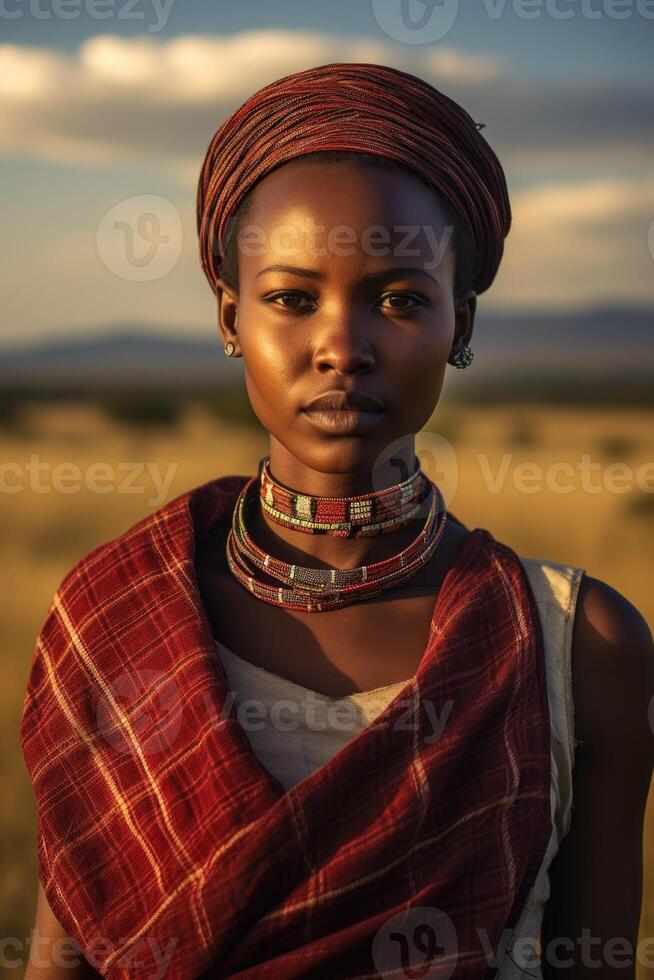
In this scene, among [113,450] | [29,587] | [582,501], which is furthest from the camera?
[113,450]

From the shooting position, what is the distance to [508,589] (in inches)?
96.6

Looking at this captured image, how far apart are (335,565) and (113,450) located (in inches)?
514

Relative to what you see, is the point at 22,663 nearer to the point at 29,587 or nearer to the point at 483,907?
the point at 29,587

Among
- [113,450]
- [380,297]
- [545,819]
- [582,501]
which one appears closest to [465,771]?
[545,819]

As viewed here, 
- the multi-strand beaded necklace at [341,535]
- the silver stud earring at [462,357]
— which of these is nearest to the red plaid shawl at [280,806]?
the multi-strand beaded necklace at [341,535]

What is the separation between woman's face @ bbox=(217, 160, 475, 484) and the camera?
7.18 feet

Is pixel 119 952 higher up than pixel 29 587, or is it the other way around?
pixel 119 952

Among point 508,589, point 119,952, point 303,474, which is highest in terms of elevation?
point 303,474

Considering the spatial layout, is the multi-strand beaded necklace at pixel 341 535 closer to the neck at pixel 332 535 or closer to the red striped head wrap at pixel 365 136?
the neck at pixel 332 535

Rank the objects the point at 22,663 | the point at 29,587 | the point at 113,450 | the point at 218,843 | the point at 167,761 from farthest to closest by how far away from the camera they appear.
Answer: the point at 113,450 → the point at 29,587 → the point at 22,663 → the point at 167,761 → the point at 218,843

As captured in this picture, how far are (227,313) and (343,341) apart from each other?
0.49 m

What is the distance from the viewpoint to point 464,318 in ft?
8.36

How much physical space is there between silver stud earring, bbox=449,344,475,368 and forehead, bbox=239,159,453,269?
0.81 ft

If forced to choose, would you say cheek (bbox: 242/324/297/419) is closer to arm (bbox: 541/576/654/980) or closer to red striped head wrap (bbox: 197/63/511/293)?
red striped head wrap (bbox: 197/63/511/293)
